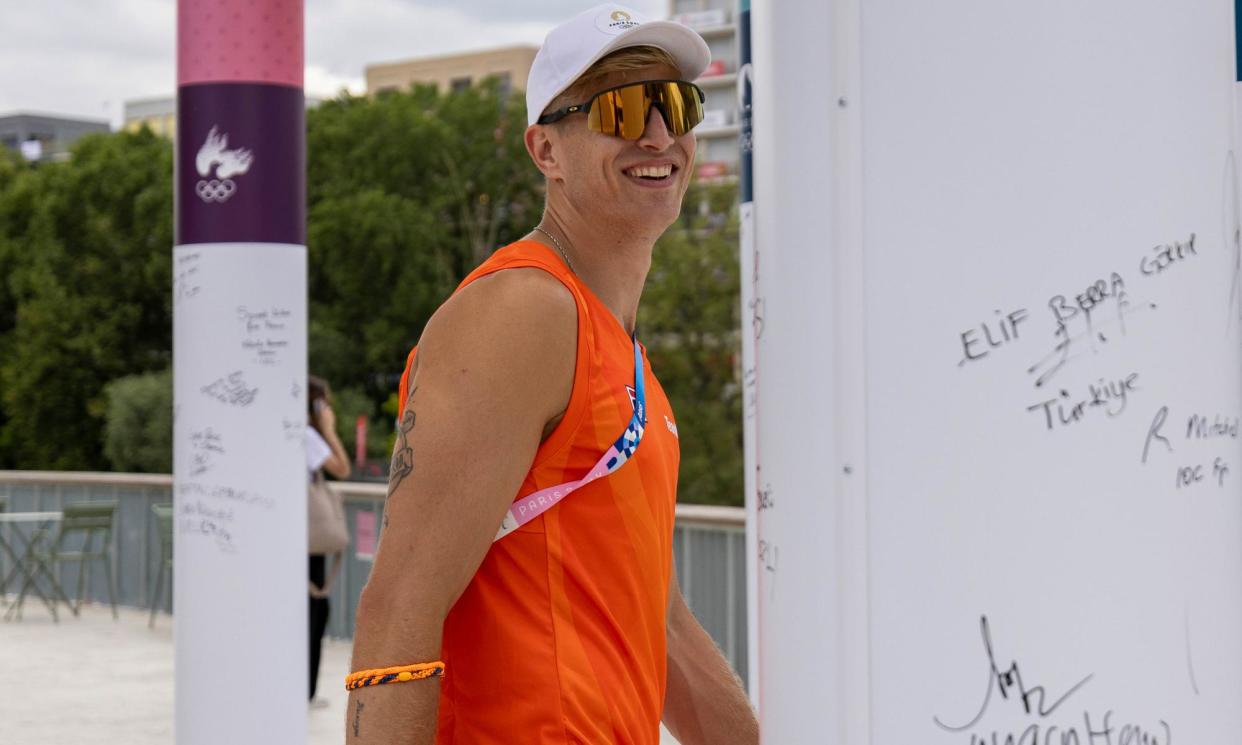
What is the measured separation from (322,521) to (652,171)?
8.19 meters

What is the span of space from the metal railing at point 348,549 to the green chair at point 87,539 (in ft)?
0.36

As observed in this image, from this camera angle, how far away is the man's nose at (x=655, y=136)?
2.18 meters

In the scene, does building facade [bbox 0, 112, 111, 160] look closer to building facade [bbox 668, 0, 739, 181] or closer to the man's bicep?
building facade [bbox 668, 0, 739, 181]

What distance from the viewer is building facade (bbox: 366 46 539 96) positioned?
97.6 metres

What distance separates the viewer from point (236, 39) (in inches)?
239

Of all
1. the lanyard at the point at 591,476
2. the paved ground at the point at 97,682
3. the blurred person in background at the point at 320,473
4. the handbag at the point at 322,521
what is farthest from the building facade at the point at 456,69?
the lanyard at the point at 591,476

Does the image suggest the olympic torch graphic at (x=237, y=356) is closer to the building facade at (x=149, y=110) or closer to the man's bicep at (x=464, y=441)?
the man's bicep at (x=464, y=441)

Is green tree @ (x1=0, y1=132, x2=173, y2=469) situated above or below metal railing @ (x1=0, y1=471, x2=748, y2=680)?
above

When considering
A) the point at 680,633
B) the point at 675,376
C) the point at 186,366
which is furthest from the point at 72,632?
the point at 675,376

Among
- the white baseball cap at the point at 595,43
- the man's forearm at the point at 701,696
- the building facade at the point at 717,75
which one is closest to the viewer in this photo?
the white baseball cap at the point at 595,43

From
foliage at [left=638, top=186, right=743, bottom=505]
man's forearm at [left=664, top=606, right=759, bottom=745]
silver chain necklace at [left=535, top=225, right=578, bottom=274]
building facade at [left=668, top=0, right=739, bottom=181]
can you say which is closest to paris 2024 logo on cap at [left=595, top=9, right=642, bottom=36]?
silver chain necklace at [left=535, top=225, right=578, bottom=274]

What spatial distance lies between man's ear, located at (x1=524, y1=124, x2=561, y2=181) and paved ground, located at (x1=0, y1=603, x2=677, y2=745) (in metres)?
6.96

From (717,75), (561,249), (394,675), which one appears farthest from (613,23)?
(717,75)
